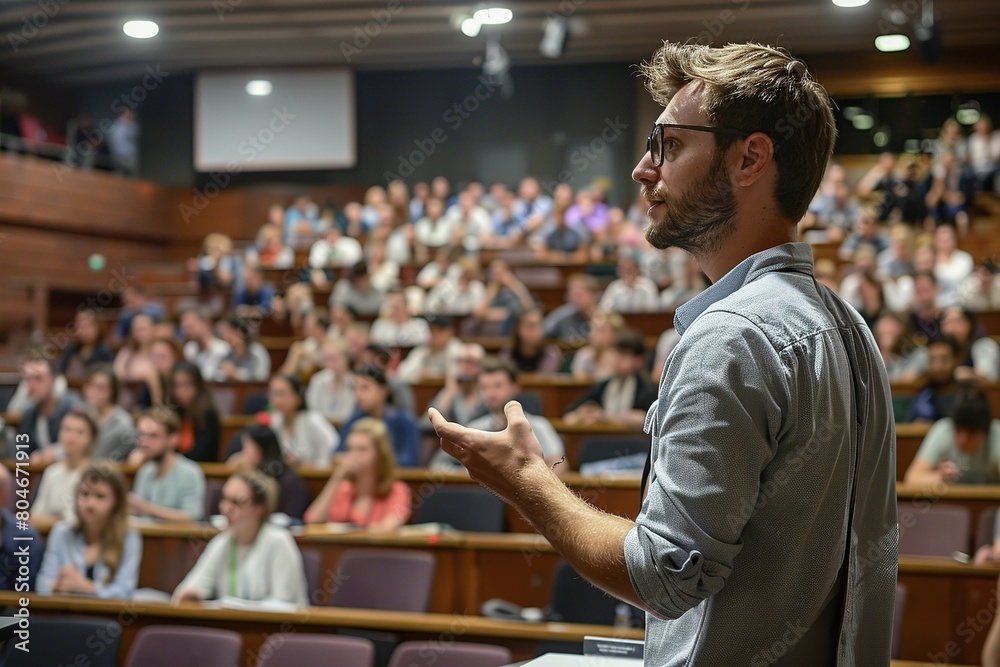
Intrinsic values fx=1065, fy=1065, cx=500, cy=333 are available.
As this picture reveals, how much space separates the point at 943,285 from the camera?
548cm

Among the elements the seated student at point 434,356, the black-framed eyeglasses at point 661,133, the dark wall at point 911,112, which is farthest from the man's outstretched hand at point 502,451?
the dark wall at point 911,112

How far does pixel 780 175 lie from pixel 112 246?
881cm

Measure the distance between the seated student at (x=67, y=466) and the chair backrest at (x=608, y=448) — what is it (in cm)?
165

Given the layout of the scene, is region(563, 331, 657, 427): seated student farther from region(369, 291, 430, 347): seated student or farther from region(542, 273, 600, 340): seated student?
region(369, 291, 430, 347): seated student

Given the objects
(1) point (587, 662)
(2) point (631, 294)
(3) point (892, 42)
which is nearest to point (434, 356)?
(2) point (631, 294)


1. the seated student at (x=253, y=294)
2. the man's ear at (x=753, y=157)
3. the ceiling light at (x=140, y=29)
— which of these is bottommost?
the man's ear at (x=753, y=157)

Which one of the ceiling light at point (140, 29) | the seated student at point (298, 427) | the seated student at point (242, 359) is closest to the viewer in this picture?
the seated student at point (298, 427)

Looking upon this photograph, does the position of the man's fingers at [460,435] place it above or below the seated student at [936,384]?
below

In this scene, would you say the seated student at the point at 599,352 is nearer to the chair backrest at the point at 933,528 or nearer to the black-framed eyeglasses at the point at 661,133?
the chair backrest at the point at 933,528

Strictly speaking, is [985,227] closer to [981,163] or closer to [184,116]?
[981,163]

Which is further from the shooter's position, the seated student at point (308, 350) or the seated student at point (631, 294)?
the seated student at point (631, 294)

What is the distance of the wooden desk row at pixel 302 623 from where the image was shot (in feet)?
7.58

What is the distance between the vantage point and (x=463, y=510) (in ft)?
10.8

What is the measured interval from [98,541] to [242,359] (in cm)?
249
